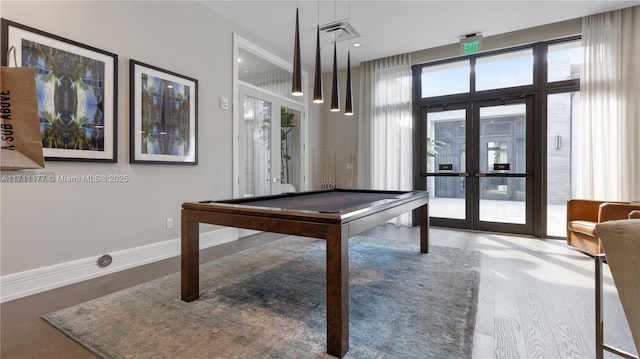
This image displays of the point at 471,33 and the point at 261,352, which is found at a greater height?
the point at 471,33

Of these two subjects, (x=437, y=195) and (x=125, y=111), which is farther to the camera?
(x=437, y=195)

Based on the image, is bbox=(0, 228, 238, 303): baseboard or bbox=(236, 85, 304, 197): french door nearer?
bbox=(0, 228, 238, 303): baseboard

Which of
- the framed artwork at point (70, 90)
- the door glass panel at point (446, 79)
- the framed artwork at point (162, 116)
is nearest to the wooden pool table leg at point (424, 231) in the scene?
the door glass panel at point (446, 79)

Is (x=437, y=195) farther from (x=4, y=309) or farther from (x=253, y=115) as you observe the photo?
(x=4, y=309)

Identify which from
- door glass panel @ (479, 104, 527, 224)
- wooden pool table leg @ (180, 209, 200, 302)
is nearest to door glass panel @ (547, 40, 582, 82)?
door glass panel @ (479, 104, 527, 224)

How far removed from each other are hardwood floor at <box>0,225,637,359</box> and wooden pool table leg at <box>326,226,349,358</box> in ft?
2.20

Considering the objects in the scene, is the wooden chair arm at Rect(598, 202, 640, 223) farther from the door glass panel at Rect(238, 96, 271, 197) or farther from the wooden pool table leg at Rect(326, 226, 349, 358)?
the door glass panel at Rect(238, 96, 271, 197)

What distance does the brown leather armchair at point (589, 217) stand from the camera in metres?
2.86

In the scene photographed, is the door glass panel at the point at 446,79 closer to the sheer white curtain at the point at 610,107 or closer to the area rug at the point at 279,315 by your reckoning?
the sheer white curtain at the point at 610,107

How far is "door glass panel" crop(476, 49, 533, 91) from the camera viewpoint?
4.43 m

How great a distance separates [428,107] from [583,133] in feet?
6.93

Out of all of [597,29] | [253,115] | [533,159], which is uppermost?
[597,29]

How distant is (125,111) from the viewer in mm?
2844

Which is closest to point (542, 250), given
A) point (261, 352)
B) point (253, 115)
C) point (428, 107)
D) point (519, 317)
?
point (519, 317)
